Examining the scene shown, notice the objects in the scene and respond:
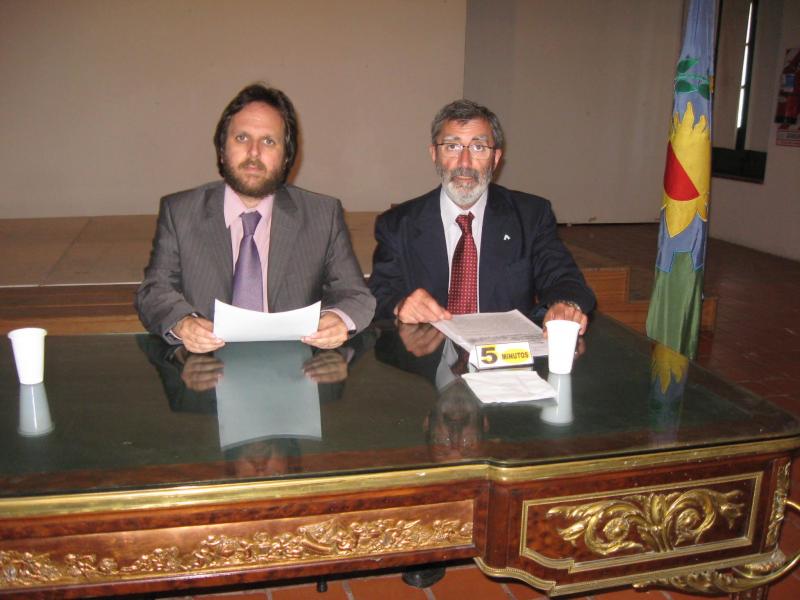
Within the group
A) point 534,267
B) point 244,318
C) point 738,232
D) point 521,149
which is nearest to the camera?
point 244,318

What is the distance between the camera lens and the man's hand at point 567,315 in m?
1.88

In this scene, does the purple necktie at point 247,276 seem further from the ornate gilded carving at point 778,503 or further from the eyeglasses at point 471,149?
the ornate gilded carving at point 778,503

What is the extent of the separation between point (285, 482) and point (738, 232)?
23.7 ft

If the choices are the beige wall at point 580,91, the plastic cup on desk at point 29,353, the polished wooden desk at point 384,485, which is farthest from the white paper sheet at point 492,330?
the beige wall at point 580,91

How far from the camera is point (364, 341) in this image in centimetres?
183

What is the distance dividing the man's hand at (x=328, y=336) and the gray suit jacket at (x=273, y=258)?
0.16m

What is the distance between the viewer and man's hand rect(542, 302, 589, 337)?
1882mm

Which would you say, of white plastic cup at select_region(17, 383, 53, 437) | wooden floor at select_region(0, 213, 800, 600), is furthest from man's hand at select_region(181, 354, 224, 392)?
wooden floor at select_region(0, 213, 800, 600)

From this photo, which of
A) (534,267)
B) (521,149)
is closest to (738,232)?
(521,149)

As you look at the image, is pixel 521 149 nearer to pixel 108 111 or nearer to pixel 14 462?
pixel 108 111

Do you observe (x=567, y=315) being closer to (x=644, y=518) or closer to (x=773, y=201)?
(x=644, y=518)

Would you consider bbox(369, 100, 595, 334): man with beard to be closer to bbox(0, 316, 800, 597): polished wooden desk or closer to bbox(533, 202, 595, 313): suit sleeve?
bbox(533, 202, 595, 313): suit sleeve

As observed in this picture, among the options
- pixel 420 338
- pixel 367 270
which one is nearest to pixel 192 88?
pixel 367 270

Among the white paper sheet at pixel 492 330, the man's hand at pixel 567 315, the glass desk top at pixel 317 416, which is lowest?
the glass desk top at pixel 317 416
